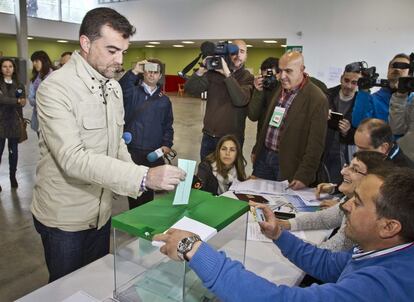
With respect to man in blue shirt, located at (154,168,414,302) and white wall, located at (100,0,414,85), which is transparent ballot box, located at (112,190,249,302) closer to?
man in blue shirt, located at (154,168,414,302)

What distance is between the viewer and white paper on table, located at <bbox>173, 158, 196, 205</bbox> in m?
1.17

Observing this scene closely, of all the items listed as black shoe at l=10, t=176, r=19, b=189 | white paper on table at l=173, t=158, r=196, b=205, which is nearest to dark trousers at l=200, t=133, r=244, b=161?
white paper on table at l=173, t=158, r=196, b=205

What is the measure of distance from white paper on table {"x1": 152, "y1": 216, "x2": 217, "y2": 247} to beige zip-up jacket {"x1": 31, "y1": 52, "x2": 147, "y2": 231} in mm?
193

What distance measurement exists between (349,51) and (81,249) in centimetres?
870

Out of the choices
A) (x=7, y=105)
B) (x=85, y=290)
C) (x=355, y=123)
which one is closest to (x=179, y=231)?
(x=85, y=290)

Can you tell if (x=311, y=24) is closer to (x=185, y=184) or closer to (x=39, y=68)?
(x=39, y=68)

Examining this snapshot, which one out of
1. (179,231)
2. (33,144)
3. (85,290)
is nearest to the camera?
(179,231)

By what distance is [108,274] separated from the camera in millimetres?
1433

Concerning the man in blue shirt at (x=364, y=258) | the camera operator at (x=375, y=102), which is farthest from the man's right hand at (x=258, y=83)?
the man in blue shirt at (x=364, y=258)

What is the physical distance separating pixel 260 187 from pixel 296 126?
0.53m

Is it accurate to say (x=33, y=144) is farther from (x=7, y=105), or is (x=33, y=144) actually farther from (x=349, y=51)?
(x=349, y=51)

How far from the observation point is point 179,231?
1049 mm

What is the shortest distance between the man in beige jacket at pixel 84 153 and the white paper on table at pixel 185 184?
2 centimetres

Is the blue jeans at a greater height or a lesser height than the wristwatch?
lesser
